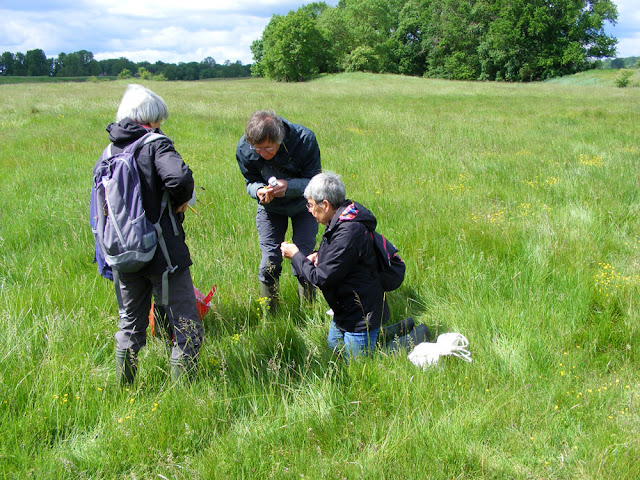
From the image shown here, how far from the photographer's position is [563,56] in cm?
5466

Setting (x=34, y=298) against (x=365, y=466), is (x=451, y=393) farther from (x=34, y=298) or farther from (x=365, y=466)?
(x=34, y=298)

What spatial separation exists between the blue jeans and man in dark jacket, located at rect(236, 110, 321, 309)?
32.1 inches

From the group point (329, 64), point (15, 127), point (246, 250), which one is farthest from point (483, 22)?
point (246, 250)

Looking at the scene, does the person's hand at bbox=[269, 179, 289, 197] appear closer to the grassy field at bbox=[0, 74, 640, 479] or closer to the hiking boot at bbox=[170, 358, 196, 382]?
the grassy field at bbox=[0, 74, 640, 479]

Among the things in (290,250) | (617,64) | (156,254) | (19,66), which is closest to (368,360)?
(290,250)

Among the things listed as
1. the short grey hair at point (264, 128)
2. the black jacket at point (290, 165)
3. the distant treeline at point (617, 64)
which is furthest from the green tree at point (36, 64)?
the short grey hair at point (264, 128)

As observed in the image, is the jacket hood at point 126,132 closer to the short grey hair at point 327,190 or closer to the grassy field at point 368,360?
the short grey hair at point 327,190

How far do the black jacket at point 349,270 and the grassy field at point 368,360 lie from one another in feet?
1.16

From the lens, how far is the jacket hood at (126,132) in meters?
2.57

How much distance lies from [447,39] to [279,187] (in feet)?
227

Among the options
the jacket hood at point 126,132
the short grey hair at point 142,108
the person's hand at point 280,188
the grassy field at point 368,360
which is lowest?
the grassy field at point 368,360

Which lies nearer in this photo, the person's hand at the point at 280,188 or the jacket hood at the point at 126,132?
the jacket hood at the point at 126,132

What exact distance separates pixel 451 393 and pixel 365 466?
0.78m

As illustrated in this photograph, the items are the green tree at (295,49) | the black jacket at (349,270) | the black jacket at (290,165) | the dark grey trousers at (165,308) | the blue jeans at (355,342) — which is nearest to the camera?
the dark grey trousers at (165,308)
